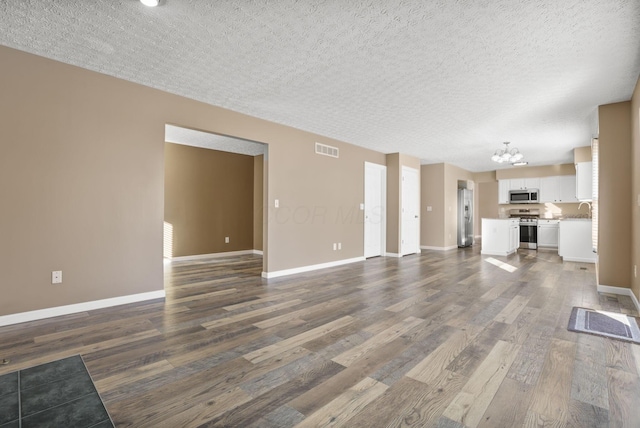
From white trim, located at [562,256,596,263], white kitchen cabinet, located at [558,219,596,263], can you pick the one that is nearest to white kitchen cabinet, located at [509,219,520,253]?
white kitchen cabinet, located at [558,219,596,263]

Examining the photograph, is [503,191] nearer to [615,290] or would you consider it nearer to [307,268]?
[615,290]

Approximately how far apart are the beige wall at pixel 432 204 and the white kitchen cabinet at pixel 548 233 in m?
3.00

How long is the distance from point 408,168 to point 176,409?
23.1 ft

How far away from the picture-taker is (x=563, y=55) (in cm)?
280

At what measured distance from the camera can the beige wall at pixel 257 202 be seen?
25.2 feet

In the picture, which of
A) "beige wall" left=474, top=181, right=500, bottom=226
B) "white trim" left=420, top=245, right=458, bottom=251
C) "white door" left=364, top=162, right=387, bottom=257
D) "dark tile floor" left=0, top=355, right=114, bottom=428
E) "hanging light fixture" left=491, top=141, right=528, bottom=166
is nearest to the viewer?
"dark tile floor" left=0, top=355, right=114, bottom=428

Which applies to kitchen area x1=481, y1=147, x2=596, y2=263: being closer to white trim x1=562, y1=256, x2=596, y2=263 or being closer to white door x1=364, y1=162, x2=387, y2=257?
white trim x1=562, y1=256, x2=596, y2=263

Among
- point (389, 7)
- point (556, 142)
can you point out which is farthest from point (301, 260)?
point (556, 142)

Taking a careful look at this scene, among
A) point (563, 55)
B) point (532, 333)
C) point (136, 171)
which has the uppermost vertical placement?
point (563, 55)

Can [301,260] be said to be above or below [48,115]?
below

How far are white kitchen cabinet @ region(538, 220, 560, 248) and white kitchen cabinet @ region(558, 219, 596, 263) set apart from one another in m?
2.18

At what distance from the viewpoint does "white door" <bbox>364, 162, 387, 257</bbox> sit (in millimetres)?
6945

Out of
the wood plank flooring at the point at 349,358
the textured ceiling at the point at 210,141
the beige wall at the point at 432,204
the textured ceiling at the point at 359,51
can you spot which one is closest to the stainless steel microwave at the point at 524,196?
the beige wall at the point at 432,204

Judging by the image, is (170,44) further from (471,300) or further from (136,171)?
(471,300)
